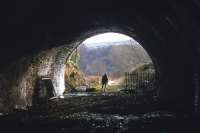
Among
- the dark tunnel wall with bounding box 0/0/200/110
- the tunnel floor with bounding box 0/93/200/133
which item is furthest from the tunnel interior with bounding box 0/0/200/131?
the tunnel floor with bounding box 0/93/200/133

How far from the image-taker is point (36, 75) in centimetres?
2056

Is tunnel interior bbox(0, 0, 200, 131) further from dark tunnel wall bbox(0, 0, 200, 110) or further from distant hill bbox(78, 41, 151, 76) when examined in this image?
distant hill bbox(78, 41, 151, 76)

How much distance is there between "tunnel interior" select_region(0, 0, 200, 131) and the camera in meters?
12.2

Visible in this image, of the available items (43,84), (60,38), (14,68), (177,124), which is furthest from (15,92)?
(177,124)

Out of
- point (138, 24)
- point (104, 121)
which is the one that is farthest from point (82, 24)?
point (104, 121)

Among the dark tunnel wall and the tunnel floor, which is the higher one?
the dark tunnel wall

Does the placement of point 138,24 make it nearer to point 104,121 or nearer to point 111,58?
point 104,121

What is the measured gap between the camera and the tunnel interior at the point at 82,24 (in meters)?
12.2

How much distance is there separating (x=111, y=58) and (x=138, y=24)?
6347 cm

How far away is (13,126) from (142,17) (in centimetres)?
568

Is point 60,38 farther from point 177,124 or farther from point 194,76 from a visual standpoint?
point 177,124

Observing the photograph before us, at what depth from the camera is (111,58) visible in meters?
80.9

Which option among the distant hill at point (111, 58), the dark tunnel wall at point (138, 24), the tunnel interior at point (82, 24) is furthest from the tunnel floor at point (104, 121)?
Result: the distant hill at point (111, 58)

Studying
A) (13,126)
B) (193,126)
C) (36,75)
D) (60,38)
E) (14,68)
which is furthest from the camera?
(36,75)
